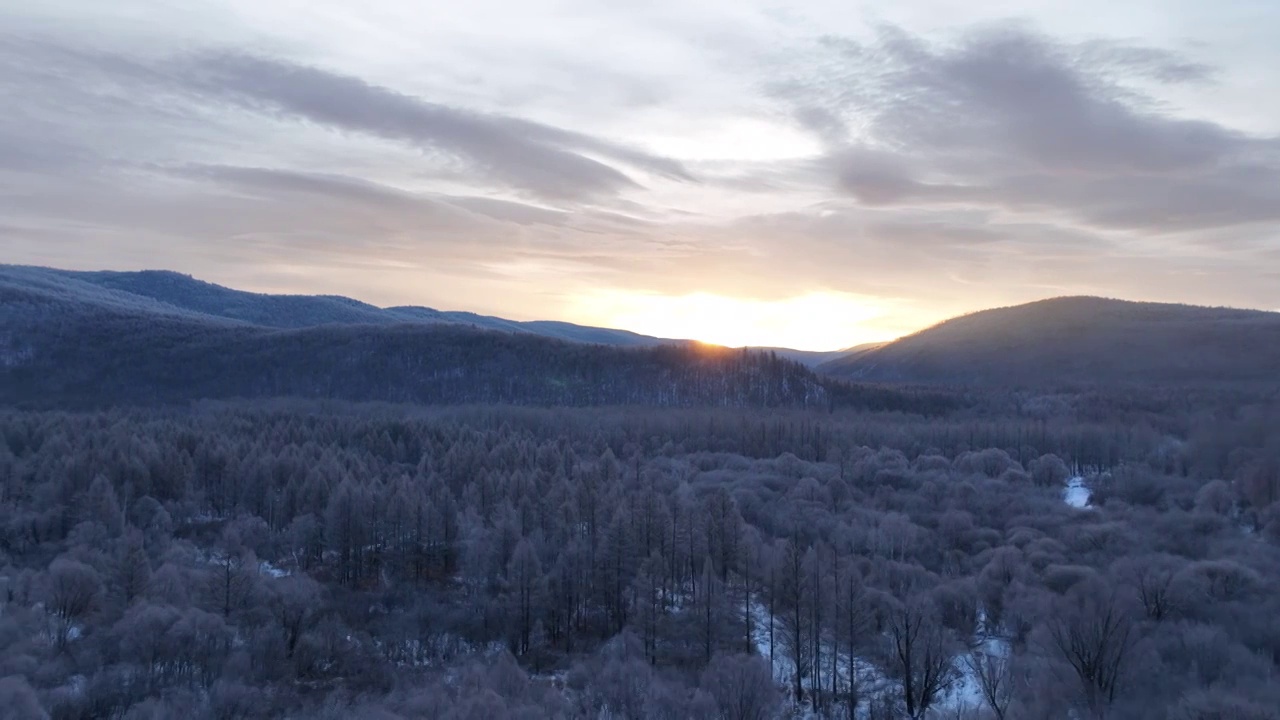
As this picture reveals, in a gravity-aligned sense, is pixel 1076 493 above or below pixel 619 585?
above

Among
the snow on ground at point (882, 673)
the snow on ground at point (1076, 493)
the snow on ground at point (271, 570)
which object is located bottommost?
the snow on ground at point (271, 570)

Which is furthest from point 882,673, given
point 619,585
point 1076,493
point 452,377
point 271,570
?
point 452,377

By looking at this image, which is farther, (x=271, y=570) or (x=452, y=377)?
(x=452, y=377)

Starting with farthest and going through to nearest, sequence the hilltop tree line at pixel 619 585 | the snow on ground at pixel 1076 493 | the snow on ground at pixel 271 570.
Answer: the snow on ground at pixel 1076 493, the snow on ground at pixel 271 570, the hilltop tree line at pixel 619 585

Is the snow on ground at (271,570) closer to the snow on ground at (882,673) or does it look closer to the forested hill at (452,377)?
the snow on ground at (882,673)

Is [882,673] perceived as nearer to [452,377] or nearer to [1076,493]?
[1076,493]

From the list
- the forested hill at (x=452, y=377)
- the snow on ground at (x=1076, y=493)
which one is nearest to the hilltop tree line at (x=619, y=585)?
the snow on ground at (x=1076, y=493)

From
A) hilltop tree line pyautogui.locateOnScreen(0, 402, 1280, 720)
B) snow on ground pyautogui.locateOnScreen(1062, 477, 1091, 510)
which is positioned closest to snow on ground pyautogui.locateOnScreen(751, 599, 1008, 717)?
hilltop tree line pyautogui.locateOnScreen(0, 402, 1280, 720)
